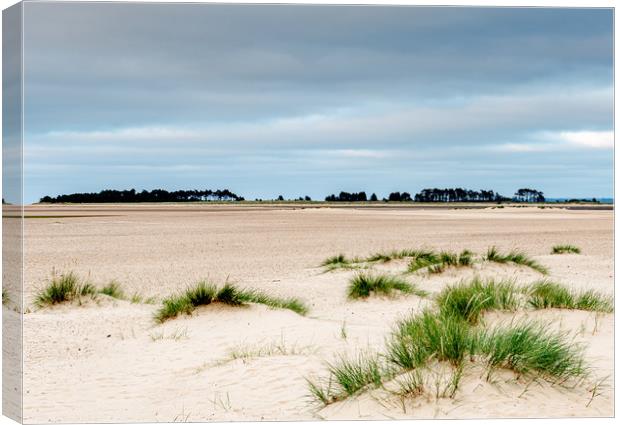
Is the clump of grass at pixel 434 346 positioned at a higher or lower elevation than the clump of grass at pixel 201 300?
higher

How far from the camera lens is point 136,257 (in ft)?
79.2

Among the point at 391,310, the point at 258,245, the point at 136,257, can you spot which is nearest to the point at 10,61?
the point at 391,310

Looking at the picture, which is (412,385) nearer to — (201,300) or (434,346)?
(434,346)

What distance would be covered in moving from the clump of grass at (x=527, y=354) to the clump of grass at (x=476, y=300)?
2503 mm

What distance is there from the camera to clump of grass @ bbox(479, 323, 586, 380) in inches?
240

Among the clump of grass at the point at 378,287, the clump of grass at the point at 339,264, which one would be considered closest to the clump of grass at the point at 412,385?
the clump of grass at the point at 378,287

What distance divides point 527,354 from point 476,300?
3.30 metres

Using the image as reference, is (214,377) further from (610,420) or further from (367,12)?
(367,12)

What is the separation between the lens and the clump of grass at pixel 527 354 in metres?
6.09

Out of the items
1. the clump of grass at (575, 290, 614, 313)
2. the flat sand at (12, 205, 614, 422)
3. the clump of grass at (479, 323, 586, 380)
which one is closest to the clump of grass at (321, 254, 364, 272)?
the flat sand at (12, 205, 614, 422)

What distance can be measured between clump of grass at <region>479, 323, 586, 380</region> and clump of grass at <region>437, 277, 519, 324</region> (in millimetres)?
2503

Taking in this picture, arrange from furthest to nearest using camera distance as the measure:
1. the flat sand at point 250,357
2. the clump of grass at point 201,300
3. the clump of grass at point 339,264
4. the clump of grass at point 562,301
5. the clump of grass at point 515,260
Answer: the clump of grass at point 339,264
the clump of grass at point 515,260
the clump of grass at point 201,300
the clump of grass at point 562,301
the flat sand at point 250,357

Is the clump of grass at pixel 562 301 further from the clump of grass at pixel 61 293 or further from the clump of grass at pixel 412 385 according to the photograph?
the clump of grass at pixel 61 293

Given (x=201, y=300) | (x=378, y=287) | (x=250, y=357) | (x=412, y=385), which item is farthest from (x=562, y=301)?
(x=412, y=385)
